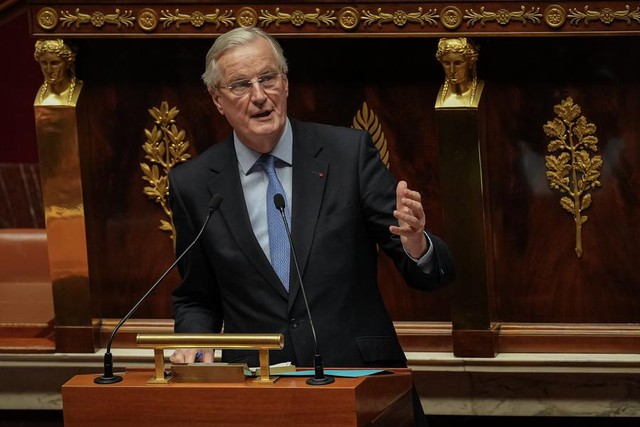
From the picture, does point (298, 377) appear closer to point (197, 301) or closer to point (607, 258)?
point (197, 301)

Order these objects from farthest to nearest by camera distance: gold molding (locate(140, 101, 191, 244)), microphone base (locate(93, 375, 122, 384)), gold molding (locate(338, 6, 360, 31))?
1. gold molding (locate(140, 101, 191, 244))
2. gold molding (locate(338, 6, 360, 31))
3. microphone base (locate(93, 375, 122, 384))

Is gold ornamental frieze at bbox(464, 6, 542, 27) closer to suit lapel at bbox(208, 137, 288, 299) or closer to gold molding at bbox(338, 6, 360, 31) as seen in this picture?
gold molding at bbox(338, 6, 360, 31)

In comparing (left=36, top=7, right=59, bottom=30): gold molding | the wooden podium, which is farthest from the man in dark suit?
(left=36, top=7, right=59, bottom=30): gold molding

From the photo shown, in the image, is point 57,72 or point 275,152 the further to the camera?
point 57,72

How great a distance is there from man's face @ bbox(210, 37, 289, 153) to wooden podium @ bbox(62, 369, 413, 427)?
58 cm

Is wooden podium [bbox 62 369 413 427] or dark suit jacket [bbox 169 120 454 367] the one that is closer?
wooden podium [bbox 62 369 413 427]

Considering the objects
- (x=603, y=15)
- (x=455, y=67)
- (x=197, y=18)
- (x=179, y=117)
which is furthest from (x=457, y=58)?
(x=179, y=117)

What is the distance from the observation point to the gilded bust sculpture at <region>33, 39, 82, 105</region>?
11.2ft

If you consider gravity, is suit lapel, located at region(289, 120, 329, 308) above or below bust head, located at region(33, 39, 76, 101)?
below

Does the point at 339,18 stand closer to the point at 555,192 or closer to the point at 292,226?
the point at 555,192

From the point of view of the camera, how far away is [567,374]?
3.39 metres

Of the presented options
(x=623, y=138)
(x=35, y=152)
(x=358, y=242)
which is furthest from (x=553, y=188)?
(x=35, y=152)

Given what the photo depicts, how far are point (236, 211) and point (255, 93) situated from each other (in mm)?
224

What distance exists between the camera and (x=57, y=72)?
3443 mm
